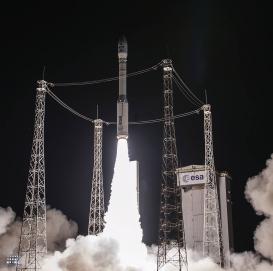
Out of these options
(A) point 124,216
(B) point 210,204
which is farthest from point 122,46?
(B) point 210,204

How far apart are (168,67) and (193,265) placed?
21.5 metres

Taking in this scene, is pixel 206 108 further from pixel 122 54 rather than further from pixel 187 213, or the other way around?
pixel 187 213

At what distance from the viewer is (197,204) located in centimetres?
7525

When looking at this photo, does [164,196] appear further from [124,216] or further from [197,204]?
[197,204]

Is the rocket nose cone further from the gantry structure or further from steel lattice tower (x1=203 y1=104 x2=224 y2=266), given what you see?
steel lattice tower (x1=203 y1=104 x2=224 y2=266)

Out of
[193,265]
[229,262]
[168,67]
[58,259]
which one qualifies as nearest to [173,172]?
[168,67]

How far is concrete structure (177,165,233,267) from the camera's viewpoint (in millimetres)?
73750

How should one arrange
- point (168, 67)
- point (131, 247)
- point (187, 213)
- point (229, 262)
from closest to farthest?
point (168, 67)
point (131, 247)
point (229, 262)
point (187, 213)

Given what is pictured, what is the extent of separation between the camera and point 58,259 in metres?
48.1

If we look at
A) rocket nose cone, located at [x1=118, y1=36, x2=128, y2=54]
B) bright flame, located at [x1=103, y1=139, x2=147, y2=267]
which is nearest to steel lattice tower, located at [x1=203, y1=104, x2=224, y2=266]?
bright flame, located at [x1=103, y1=139, x2=147, y2=267]

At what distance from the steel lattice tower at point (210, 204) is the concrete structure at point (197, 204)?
9.31m

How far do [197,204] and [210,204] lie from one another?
11.7 m

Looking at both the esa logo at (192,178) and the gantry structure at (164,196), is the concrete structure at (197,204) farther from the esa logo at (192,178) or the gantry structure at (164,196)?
the gantry structure at (164,196)

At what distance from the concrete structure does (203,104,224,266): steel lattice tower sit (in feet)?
30.5
